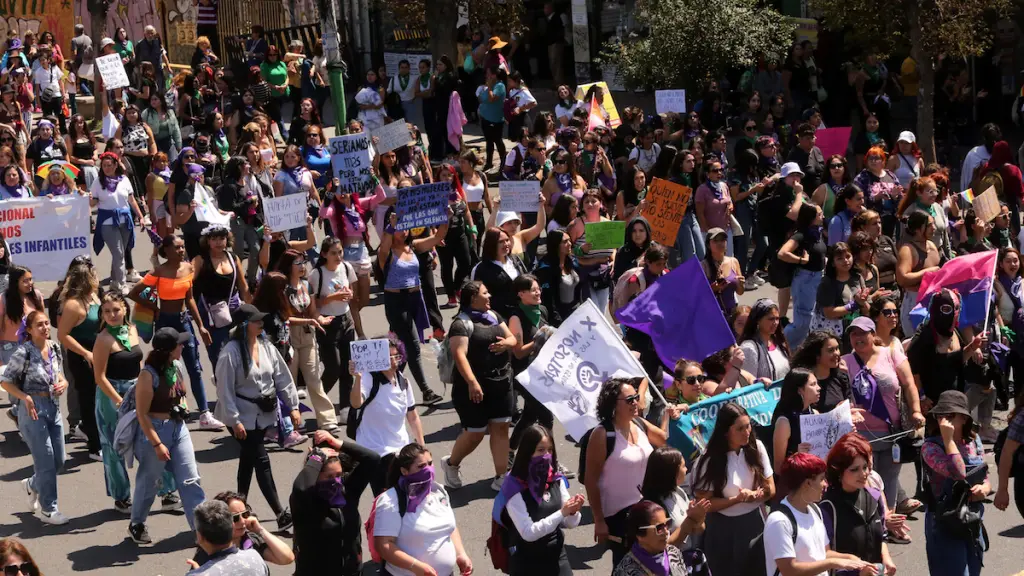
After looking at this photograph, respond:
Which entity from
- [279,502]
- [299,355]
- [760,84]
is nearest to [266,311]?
[299,355]

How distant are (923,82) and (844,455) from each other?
13.9 m

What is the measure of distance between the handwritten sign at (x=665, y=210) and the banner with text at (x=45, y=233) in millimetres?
5089

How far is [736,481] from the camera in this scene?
8.05m

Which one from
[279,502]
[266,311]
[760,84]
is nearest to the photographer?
[279,502]

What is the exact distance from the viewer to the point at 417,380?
A: 41.7 ft

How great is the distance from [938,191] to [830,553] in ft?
25.6

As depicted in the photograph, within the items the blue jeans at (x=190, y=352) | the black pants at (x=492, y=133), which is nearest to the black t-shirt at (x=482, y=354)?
the blue jeans at (x=190, y=352)

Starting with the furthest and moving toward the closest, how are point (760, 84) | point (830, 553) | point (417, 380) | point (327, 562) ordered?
point (760, 84) < point (417, 380) < point (327, 562) < point (830, 553)

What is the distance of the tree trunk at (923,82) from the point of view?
20219mm

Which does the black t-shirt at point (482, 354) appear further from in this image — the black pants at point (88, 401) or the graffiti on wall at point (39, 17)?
the graffiti on wall at point (39, 17)

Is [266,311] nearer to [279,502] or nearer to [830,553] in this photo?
[279,502]

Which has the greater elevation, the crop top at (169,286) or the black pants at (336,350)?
the crop top at (169,286)

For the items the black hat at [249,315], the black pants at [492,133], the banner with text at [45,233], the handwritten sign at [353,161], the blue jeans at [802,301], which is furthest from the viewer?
the black pants at [492,133]

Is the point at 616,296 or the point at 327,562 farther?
the point at 616,296
